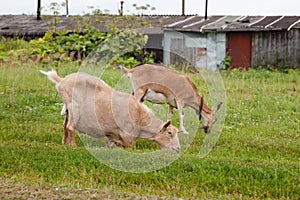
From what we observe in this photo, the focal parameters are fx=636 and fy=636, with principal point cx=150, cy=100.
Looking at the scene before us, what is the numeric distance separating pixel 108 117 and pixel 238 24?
1767 centimetres

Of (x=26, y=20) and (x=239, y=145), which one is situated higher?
(x=26, y=20)

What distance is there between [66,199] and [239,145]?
4487mm

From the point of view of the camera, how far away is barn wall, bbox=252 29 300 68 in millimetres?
26922

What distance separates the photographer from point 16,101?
1530 cm

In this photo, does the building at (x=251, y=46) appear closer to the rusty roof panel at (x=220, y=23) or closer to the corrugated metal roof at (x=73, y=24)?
the rusty roof panel at (x=220, y=23)

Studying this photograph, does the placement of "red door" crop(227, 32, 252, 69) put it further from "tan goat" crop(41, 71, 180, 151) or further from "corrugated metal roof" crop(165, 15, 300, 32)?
"tan goat" crop(41, 71, 180, 151)

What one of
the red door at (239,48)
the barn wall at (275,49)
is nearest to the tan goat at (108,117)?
the red door at (239,48)

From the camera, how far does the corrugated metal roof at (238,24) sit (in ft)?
87.0

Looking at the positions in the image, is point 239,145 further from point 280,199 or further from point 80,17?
point 80,17

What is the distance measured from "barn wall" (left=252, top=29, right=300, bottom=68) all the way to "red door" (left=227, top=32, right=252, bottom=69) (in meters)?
0.21

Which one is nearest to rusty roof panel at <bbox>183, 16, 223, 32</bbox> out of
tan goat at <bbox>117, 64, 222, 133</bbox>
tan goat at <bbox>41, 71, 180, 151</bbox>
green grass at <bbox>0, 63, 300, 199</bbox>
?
green grass at <bbox>0, 63, 300, 199</bbox>

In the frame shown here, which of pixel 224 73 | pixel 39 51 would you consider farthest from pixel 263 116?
pixel 39 51

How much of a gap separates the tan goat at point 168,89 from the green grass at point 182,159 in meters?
0.60

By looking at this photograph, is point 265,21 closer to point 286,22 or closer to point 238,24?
point 286,22
